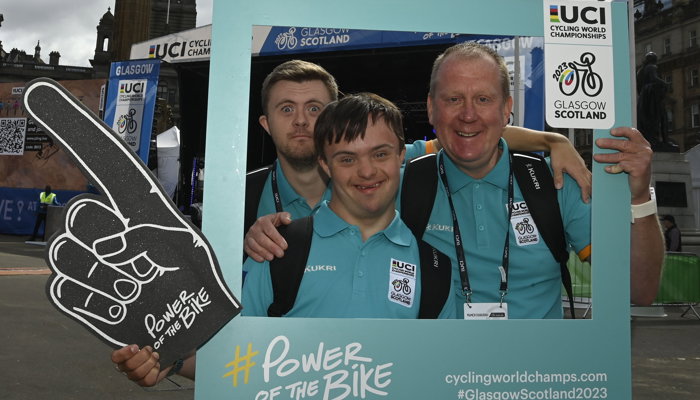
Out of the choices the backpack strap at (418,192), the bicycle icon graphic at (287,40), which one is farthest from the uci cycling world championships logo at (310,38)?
the backpack strap at (418,192)

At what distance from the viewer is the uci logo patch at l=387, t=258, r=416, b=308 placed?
1.66 meters

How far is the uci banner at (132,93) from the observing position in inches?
275

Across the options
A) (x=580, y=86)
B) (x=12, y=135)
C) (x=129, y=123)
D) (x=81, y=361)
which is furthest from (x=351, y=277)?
(x=12, y=135)

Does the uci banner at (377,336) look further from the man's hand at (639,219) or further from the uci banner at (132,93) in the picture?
the uci banner at (132,93)

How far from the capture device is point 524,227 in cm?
184

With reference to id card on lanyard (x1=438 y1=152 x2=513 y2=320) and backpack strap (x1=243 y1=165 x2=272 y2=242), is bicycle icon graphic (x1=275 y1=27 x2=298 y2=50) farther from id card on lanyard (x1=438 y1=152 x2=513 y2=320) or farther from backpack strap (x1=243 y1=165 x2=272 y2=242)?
id card on lanyard (x1=438 y1=152 x2=513 y2=320)

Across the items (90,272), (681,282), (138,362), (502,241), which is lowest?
(138,362)

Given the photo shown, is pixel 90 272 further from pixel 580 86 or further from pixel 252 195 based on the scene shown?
pixel 580 86

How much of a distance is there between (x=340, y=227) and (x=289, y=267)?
191 mm

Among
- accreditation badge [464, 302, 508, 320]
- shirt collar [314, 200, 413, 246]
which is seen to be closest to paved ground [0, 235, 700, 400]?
shirt collar [314, 200, 413, 246]

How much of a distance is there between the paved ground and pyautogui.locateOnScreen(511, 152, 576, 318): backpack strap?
11.2 ft

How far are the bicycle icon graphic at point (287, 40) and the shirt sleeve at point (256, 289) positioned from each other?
2.09ft

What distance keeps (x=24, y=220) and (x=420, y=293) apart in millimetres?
21138

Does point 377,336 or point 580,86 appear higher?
point 580,86
